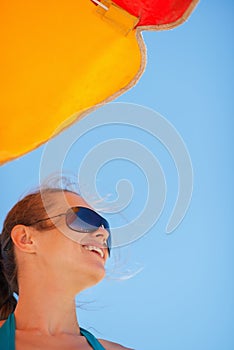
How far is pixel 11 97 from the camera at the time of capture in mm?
1697

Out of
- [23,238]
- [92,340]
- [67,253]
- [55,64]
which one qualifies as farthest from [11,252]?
[55,64]

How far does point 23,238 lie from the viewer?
1.64 m

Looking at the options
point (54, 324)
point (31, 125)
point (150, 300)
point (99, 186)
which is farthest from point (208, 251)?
point (31, 125)

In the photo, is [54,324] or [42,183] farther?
[42,183]

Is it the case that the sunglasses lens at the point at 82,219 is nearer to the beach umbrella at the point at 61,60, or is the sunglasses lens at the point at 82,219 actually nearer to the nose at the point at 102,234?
the nose at the point at 102,234

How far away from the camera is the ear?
163 cm

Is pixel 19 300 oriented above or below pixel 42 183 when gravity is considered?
below

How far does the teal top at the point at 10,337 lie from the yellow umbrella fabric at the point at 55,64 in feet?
1.55

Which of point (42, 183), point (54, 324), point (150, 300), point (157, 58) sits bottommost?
point (54, 324)

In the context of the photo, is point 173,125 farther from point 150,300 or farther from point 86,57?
point 150,300

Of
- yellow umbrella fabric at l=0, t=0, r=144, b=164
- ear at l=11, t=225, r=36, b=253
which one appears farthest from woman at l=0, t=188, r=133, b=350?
yellow umbrella fabric at l=0, t=0, r=144, b=164

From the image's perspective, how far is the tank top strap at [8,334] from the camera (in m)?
1.50

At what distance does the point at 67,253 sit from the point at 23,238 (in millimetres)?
129

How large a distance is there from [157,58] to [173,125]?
0.20m
